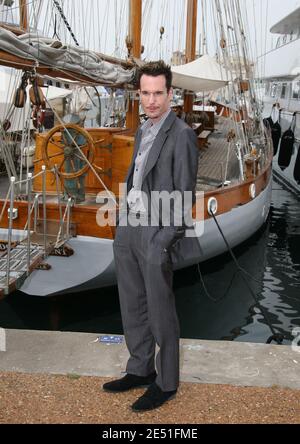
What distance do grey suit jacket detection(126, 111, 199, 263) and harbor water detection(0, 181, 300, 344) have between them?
10.7 feet

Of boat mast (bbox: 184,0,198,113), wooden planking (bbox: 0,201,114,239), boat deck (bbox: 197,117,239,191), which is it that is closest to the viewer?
wooden planking (bbox: 0,201,114,239)

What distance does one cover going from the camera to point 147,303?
327 cm

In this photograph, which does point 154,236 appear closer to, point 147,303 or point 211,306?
point 147,303

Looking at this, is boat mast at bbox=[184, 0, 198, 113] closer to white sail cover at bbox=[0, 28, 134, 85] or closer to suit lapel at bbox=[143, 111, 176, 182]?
white sail cover at bbox=[0, 28, 134, 85]

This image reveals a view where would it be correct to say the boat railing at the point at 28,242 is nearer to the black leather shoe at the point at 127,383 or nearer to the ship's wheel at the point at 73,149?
the ship's wheel at the point at 73,149

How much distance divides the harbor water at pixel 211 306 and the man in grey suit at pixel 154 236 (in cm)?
297

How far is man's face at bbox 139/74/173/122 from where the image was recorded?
9.75 feet

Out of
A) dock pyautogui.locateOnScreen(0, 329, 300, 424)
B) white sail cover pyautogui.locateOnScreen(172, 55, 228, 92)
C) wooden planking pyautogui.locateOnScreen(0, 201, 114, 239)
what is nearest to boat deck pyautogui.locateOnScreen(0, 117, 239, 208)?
wooden planking pyautogui.locateOnScreen(0, 201, 114, 239)

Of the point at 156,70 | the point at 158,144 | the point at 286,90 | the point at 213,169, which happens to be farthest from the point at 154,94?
the point at 286,90

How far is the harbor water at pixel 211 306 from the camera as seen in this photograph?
23.0 feet

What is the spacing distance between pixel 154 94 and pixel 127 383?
1.87m

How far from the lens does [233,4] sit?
1269 centimetres

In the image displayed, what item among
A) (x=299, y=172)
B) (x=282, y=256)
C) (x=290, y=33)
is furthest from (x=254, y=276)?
(x=290, y=33)

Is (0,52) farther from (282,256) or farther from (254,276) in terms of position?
(282,256)
